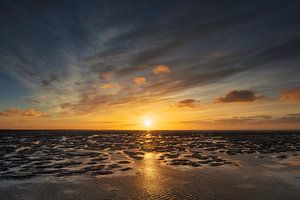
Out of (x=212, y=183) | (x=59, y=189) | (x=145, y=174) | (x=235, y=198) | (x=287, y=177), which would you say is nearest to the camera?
(x=235, y=198)

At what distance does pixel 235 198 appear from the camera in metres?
13.4

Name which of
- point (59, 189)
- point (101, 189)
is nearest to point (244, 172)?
point (101, 189)

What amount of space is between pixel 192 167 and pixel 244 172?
4933mm

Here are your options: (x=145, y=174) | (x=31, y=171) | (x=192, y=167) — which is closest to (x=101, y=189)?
(x=145, y=174)

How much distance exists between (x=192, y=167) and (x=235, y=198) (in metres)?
10.2

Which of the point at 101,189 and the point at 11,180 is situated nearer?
the point at 101,189

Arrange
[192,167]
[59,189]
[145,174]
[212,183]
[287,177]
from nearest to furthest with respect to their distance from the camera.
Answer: [59,189], [212,183], [287,177], [145,174], [192,167]

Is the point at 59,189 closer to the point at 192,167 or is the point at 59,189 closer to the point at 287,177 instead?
the point at 192,167

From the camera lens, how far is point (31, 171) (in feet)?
69.5

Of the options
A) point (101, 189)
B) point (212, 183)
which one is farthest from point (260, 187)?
point (101, 189)

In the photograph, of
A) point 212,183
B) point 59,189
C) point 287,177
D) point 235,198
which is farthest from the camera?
point 287,177

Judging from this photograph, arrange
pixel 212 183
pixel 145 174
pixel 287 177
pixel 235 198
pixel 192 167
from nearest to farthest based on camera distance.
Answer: pixel 235 198
pixel 212 183
pixel 287 177
pixel 145 174
pixel 192 167

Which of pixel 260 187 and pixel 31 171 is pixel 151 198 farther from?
pixel 31 171

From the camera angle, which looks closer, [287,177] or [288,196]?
[288,196]
